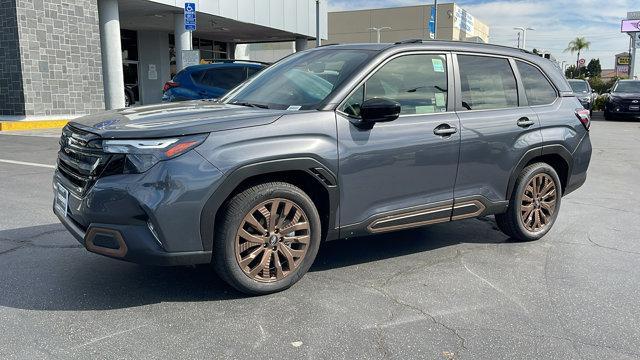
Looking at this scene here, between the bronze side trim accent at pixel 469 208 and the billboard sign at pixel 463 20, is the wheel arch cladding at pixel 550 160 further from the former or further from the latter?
the billboard sign at pixel 463 20

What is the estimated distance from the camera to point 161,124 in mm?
3514

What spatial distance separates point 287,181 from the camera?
3.89 m

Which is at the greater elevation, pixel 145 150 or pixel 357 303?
pixel 145 150

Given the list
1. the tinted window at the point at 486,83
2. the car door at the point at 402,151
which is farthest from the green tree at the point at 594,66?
the car door at the point at 402,151

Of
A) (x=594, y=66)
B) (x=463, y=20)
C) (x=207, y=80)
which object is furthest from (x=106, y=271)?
(x=594, y=66)

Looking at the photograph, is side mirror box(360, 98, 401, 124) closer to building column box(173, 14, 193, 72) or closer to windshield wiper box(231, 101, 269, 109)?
windshield wiper box(231, 101, 269, 109)

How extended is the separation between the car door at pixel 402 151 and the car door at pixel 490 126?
0.47 feet

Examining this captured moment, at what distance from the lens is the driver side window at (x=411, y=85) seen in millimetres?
4184

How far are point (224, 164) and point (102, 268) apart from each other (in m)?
1.56

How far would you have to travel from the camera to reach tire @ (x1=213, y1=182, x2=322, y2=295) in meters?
3.60

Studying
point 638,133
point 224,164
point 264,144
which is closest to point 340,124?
point 264,144

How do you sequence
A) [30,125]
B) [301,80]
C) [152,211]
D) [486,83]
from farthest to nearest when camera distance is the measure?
[30,125], [486,83], [301,80], [152,211]

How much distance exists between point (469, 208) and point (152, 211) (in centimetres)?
265

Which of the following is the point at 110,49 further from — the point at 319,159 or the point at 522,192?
the point at 319,159
